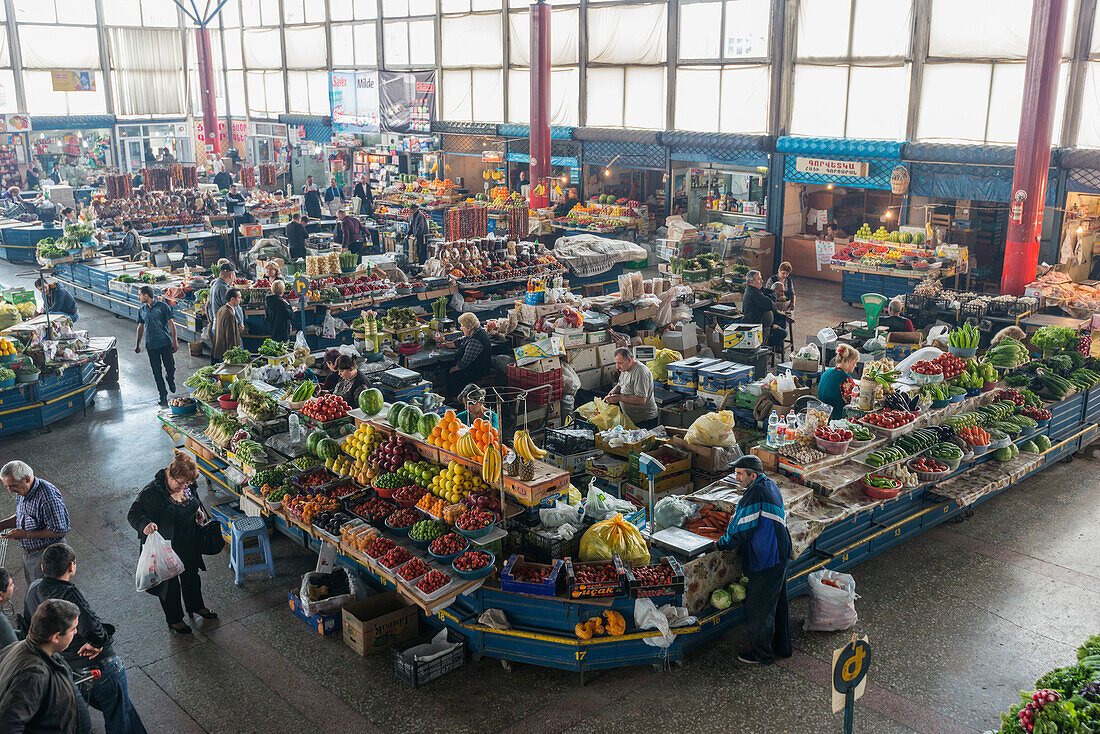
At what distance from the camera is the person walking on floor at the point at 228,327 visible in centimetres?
1286

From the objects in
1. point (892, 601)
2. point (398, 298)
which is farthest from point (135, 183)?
point (892, 601)

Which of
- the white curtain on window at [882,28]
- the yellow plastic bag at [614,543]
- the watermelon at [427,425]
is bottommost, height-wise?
the yellow plastic bag at [614,543]

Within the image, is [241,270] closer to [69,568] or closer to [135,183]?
[135,183]

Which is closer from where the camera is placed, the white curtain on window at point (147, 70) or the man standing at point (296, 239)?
the man standing at point (296, 239)

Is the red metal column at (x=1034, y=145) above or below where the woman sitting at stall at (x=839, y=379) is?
above

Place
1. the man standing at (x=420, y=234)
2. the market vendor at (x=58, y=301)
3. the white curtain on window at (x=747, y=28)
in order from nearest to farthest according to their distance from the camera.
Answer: the market vendor at (x=58, y=301) → the man standing at (x=420, y=234) → the white curtain on window at (x=747, y=28)

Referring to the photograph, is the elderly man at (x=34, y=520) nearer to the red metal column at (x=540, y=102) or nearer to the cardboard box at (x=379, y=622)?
the cardboard box at (x=379, y=622)

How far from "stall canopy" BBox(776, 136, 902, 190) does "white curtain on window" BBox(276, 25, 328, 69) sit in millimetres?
19949

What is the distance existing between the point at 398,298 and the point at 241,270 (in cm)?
671

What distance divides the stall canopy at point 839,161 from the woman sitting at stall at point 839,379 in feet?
34.2

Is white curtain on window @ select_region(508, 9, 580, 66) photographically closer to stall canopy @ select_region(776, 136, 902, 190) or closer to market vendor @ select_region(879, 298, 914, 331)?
stall canopy @ select_region(776, 136, 902, 190)

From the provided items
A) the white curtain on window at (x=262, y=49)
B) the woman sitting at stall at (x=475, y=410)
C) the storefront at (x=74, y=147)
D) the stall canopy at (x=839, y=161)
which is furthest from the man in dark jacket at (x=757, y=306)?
the storefront at (x=74, y=147)

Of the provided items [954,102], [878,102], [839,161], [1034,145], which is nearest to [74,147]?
[839,161]

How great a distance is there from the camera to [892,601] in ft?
25.5
